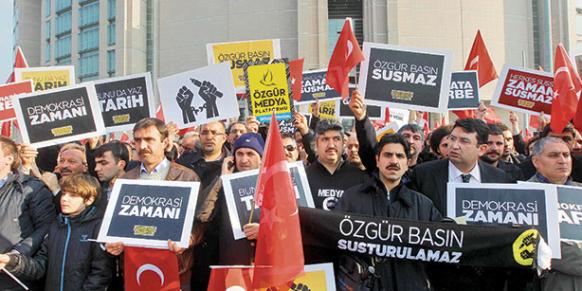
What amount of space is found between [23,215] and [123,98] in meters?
2.75

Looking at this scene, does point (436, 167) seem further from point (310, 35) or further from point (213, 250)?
point (310, 35)

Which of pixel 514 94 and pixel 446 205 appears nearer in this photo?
pixel 446 205

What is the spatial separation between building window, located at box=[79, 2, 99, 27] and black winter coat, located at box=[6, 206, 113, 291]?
4959 cm

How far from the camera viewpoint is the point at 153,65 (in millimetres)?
43500

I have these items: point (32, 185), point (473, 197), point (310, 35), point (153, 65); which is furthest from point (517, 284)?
point (153, 65)

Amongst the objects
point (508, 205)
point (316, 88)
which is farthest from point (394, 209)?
point (316, 88)

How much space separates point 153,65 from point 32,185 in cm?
4006

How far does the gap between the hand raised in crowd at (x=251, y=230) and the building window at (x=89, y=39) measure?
4921cm

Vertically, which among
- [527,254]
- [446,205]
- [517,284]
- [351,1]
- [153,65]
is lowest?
[517,284]

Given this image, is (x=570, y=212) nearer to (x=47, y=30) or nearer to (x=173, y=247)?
(x=173, y=247)

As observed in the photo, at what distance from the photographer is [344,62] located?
6.69 m

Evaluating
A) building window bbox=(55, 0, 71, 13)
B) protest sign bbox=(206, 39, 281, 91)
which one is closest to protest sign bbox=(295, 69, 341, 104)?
protest sign bbox=(206, 39, 281, 91)

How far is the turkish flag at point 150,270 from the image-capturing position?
14.3 ft

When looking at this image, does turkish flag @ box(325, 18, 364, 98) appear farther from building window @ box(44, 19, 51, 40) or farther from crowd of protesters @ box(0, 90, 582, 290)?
building window @ box(44, 19, 51, 40)
